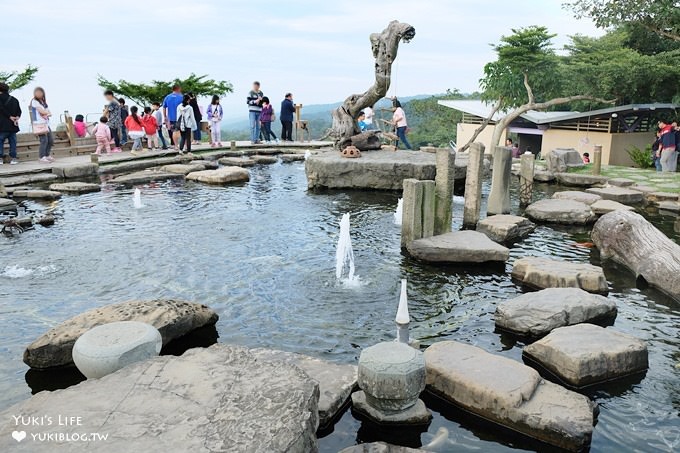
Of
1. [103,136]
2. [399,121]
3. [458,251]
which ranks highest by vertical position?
[399,121]

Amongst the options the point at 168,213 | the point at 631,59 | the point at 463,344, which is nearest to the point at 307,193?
the point at 168,213

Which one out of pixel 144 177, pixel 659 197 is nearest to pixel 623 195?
pixel 659 197

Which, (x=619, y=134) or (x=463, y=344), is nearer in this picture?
(x=463, y=344)

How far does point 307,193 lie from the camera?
1520 cm

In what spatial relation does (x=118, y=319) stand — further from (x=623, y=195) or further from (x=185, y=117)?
(x=185, y=117)

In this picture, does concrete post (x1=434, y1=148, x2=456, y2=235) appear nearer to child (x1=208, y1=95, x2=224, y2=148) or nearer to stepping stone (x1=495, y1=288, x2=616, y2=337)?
stepping stone (x1=495, y1=288, x2=616, y2=337)

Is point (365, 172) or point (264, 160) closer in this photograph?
point (365, 172)

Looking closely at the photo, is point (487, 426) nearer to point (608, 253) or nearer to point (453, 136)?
point (608, 253)

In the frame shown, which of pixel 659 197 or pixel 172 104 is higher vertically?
pixel 172 104

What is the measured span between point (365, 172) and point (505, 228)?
5.70 metres

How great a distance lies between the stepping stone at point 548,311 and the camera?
21.7 ft

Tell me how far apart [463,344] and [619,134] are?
79.1 ft

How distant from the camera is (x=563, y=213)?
1209cm

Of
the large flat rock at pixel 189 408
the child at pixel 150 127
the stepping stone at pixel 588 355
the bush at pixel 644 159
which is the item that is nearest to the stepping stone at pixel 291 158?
the child at pixel 150 127
